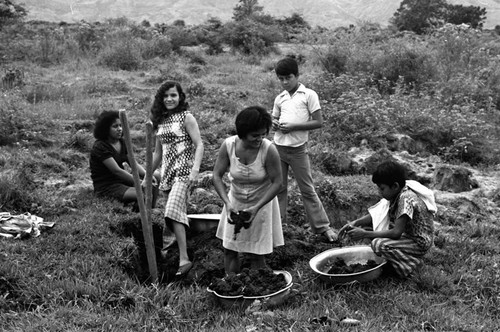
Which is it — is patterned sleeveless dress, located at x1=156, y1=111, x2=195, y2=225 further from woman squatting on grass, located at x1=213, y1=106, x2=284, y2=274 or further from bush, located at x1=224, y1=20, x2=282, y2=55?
bush, located at x1=224, y1=20, x2=282, y2=55

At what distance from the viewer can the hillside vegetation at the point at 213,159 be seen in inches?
140

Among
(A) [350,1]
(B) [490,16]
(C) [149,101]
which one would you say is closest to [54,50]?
(C) [149,101]

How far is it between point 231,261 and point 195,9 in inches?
2321

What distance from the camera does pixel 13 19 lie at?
17453 millimetres

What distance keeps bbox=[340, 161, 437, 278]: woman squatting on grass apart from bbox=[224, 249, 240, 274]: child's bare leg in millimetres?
878

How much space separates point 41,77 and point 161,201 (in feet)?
23.3

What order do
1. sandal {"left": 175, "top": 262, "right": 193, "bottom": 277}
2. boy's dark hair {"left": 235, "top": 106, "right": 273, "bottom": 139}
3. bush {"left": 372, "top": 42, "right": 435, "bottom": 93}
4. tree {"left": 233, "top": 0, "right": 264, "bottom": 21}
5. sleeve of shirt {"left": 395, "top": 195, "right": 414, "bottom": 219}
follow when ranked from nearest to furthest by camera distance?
boy's dark hair {"left": 235, "top": 106, "right": 273, "bottom": 139} → sleeve of shirt {"left": 395, "top": 195, "right": 414, "bottom": 219} → sandal {"left": 175, "top": 262, "right": 193, "bottom": 277} → bush {"left": 372, "top": 42, "right": 435, "bottom": 93} → tree {"left": 233, "top": 0, "right": 264, "bottom": 21}

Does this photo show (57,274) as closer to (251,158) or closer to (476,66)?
(251,158)

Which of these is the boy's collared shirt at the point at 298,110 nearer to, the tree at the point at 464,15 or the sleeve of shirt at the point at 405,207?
the sleeve of shirt at the point at 405,207

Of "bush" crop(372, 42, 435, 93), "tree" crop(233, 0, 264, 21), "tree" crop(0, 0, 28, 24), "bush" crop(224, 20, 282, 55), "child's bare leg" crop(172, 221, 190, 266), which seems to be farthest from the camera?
"tree" crop(233, 0, 264, 21)

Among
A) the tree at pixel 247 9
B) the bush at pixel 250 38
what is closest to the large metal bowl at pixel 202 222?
the bush at pixel 250 38

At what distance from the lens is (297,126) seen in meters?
4.63

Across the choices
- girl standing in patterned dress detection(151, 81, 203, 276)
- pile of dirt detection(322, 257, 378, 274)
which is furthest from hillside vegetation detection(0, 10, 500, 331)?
girl standing in patterned dress detection(151, 81, 203, 276)

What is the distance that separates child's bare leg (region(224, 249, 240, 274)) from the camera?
409 centimetres
